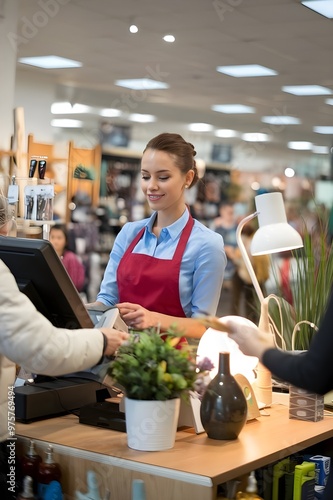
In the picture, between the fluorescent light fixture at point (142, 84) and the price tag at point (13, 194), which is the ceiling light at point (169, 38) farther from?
the price tag at point (13, 194)

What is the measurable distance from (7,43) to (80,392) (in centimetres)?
567

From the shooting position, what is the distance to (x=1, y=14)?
7.66m

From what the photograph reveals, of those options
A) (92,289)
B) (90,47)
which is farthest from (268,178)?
(90,47)

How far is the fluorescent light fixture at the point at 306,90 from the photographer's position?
1130 cm

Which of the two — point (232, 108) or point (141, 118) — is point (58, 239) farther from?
point (141, 118)

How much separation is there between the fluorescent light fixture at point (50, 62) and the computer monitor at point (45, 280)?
802cm

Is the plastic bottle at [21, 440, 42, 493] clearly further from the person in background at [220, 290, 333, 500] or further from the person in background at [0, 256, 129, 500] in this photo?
the person in background at [220, 290, 333, 500]

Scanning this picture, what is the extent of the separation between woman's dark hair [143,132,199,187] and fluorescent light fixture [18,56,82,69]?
23.9 feet

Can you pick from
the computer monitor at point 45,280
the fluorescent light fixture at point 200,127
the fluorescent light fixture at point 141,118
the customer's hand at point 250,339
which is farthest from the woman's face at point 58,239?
the fluorescent light fixture at point 200,127

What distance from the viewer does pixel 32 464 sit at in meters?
2.39

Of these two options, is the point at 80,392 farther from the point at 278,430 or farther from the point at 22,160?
the point at 22,160

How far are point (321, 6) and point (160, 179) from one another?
4.81 meters

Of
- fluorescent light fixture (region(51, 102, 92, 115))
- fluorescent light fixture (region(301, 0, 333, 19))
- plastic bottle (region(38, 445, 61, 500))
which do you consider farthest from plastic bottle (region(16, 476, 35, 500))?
fluorescent light fixture (region(51, 102, 92, 115))

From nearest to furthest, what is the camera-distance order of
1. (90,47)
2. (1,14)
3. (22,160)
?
(22,160) < (1,14) < (90,47)
